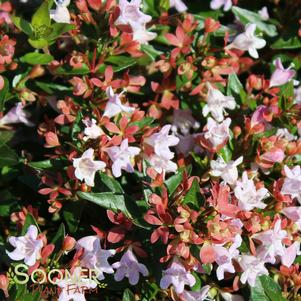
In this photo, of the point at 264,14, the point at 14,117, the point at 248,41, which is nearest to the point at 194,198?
the point at 248,41

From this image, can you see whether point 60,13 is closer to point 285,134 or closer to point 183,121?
point 183,121

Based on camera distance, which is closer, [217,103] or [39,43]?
[39,43]

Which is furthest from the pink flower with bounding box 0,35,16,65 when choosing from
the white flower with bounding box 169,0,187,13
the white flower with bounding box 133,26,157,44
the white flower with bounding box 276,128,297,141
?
the white flower with bounding box 276,128,297,141

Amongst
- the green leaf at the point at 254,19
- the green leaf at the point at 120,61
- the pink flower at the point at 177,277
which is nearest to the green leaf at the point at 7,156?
the green leaf at the point at 120,61

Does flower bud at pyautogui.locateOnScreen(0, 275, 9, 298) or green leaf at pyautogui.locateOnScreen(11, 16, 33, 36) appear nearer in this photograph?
flower bud at pyautogui.locateOnScreen(0, 275, 9, 298)

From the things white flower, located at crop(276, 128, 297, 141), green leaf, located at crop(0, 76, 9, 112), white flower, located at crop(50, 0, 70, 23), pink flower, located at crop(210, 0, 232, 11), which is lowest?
white flower, located at crop(276, 128, 297, 141)

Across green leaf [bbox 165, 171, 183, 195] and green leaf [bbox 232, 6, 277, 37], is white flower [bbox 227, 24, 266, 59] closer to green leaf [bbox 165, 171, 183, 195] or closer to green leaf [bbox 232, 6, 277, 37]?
green leaf [bbox 232, 6, 277, 37]
